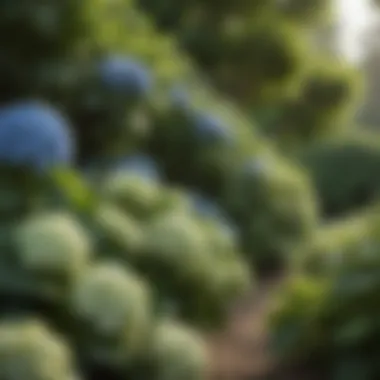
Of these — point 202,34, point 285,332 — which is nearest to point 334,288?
point 285,332

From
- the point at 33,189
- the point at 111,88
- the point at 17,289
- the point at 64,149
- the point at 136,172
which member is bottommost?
the point at 17,289

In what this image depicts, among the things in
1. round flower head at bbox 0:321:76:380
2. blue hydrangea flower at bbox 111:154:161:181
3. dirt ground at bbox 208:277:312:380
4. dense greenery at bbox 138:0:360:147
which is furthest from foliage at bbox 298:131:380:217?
round flower head at bbox 0:321:76:380

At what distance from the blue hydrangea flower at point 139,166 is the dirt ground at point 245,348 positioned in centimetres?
74

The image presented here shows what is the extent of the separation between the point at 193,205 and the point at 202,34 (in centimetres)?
326

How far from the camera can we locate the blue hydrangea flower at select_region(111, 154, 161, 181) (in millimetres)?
4070

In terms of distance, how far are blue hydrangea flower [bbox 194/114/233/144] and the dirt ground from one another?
92cm

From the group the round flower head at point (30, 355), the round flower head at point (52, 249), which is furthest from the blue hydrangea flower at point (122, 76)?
the round flower head at point (30, 355)

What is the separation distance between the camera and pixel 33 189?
298 centimetres

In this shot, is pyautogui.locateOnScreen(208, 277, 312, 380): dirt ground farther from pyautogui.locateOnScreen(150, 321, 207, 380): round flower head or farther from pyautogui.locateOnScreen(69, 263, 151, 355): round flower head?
pyautogui.locateOnScreen(69, 263, 151, 355): round flower head

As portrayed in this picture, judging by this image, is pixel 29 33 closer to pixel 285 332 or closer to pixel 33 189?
pixel 33 189

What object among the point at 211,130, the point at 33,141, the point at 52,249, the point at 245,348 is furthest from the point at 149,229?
the point at 211,130

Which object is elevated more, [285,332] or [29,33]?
[29,33]

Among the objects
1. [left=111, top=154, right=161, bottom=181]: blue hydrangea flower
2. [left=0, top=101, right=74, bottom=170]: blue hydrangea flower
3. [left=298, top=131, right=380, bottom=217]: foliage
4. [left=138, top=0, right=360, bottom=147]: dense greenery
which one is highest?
[left=138, top=0, right=360, bottom=147]: dense greenery

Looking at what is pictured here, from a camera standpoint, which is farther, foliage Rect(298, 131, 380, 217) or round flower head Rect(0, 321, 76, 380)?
foliage Rect(298, 131, 380, 217)
